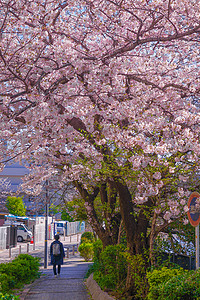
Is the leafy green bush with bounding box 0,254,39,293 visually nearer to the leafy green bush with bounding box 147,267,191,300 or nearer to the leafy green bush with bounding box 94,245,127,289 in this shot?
the leafy green bush with bounding box 94,245,127,289

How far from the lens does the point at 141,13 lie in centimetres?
776

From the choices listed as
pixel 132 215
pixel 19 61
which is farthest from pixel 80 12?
pixel 132 215

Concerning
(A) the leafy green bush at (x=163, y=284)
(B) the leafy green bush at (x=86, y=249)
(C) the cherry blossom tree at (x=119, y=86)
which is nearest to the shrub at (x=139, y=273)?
(C) the cherry blossom tree at (x=119, y=86)

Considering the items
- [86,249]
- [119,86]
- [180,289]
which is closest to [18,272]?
[119,86]

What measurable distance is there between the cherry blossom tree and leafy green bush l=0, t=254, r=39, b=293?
4202 mm

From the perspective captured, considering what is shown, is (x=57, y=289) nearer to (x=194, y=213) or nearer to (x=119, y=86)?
(x=119, y=86)

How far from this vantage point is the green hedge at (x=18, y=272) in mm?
11648

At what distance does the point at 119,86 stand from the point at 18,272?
7707 millimetres

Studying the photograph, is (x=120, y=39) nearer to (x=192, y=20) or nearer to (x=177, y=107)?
(x=192, y=20)

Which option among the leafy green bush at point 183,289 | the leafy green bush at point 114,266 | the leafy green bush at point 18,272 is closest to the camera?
the leafy green bush at point 183,289

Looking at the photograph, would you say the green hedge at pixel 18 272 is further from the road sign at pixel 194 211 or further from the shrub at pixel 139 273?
the road sign at pixel 194 211

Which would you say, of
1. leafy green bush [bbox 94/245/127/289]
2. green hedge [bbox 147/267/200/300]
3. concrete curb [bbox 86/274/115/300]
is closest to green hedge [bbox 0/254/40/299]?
concrete curb [bbox 86/274/115/300]

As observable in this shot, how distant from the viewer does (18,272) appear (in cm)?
1306

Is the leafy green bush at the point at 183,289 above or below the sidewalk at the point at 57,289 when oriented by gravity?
above
